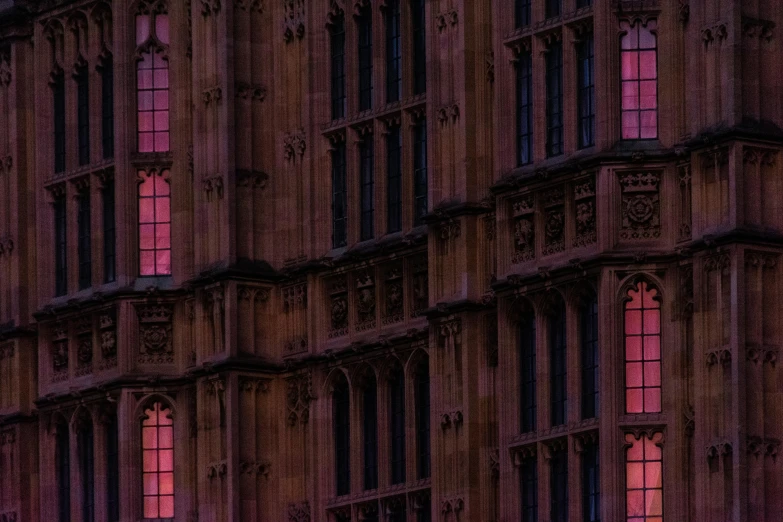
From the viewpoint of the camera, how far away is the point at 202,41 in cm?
8850

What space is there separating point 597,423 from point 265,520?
10.1 meters

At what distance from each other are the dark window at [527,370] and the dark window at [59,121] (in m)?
13.9

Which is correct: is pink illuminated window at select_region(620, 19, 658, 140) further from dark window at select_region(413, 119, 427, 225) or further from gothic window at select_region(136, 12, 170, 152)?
gothic window at select_region(136, 12, 170, 152)

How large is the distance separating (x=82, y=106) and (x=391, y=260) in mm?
9264

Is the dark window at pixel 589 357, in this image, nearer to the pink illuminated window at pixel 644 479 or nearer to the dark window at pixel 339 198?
the pink illuminated window at pixel 644 479

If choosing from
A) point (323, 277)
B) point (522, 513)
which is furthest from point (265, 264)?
point (522, 513)

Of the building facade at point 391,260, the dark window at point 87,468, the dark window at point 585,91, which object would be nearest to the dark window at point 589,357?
the building facade at point 391,260

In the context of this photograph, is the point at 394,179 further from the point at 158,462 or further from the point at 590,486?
the point at 590,486

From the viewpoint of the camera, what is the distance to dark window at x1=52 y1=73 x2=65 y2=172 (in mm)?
91125

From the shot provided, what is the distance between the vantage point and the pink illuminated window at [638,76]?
79.0 meters

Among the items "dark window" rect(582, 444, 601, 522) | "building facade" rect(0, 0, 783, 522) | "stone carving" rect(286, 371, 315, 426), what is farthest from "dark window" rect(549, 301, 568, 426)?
"stone carving" rect(286, 371, 315, 426)

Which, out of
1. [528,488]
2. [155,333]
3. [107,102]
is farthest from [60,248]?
[528,488]

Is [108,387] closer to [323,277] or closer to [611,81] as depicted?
[323,277]

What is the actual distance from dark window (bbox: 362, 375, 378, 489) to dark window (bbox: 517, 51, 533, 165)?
20.9 feet
